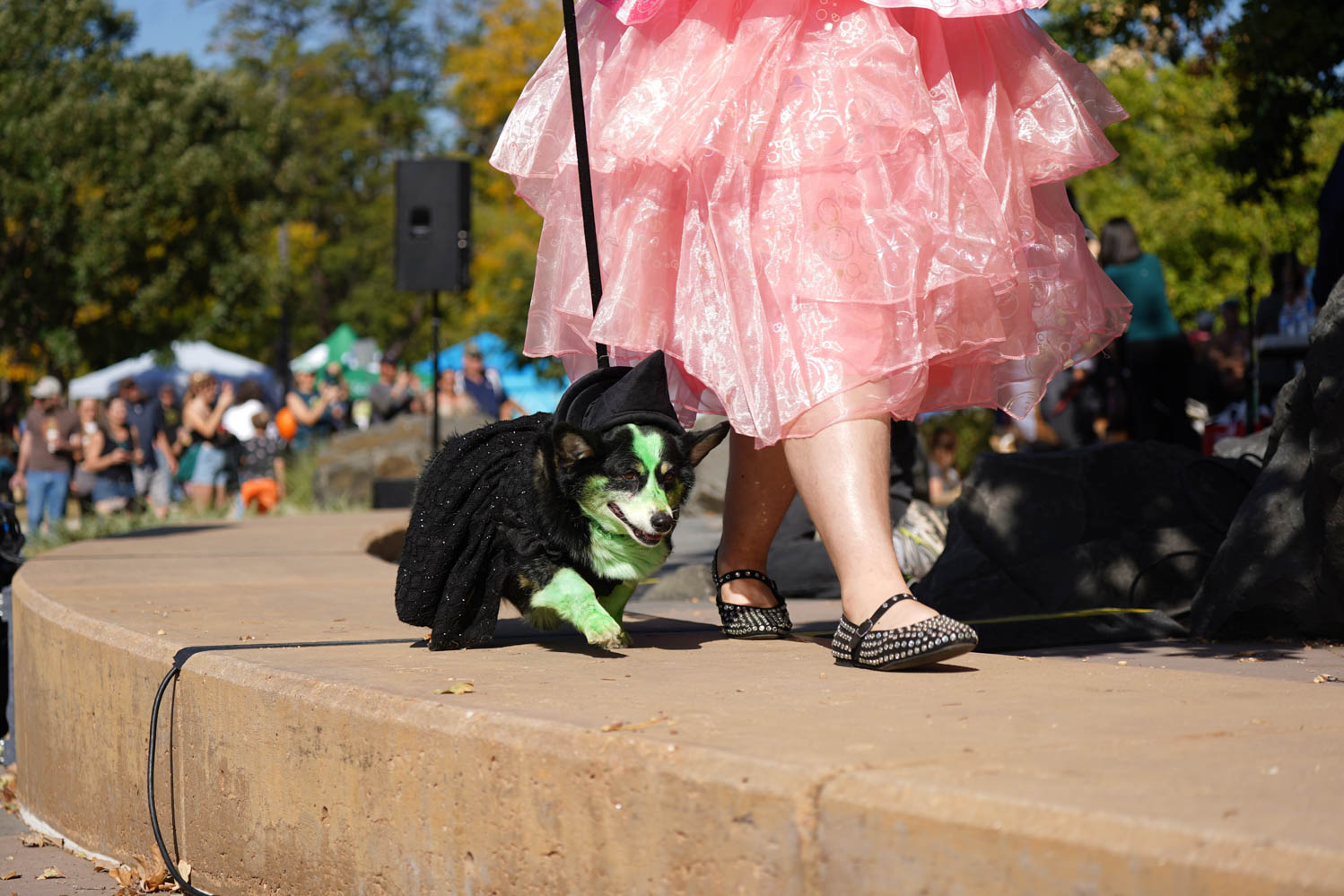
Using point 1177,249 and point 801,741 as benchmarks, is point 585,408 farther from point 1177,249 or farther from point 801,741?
point 1177,249

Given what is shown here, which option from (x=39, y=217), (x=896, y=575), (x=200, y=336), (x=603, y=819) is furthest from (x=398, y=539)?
(x=200, y=336)

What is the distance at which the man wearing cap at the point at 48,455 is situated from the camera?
548 inches

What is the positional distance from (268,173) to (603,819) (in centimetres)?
3268

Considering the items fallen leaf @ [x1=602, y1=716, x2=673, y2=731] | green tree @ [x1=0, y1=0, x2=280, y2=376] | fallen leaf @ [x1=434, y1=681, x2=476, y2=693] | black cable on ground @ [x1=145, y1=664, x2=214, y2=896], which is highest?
green tree @ [x1=0, y1=0, x2=280, y2=376]

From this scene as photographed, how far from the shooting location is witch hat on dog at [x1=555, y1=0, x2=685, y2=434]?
3.13 m

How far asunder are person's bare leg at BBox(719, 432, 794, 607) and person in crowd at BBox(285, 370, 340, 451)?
46.8 ft

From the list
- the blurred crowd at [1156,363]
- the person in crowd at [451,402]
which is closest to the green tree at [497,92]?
the person in crowd at [451,402]

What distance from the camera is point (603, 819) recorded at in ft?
6.86

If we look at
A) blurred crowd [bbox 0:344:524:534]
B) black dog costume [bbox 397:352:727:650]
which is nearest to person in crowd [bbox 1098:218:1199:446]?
blurred crowd [bbox 0:344:524:534]

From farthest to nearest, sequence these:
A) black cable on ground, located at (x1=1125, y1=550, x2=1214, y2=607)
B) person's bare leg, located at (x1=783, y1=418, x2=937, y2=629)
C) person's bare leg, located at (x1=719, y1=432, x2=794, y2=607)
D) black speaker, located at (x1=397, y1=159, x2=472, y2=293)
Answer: black speaker, located at (x1=397, y1=159, x2=472, y2=293), black cable on ground, located at (x1=1125, y1=550, x2=1214, y2=607), person's bare leg, located at (x1=719, y1=432, x2=794, y2=607), person's bare leg, located at (x1=783, y1=418, x2=937, y2=629)

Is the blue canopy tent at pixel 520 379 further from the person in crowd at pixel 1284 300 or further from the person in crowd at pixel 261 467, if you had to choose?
the person in crowd at pixel 1284 300

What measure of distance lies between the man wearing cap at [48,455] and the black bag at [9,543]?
361 inches

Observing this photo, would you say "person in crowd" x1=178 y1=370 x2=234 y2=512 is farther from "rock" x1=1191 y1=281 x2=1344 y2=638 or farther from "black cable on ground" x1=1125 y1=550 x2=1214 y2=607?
"rock" x1=1191 y1=281 x2=1344 y2=638

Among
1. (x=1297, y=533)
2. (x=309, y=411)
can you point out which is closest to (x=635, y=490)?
(x=1297, y=533)
